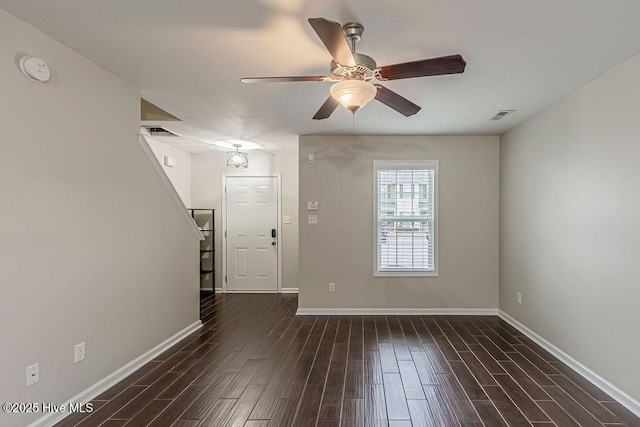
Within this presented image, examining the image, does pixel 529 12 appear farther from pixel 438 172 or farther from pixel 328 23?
pixel 438 172

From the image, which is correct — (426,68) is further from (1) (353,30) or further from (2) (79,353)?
(2) (79,353)

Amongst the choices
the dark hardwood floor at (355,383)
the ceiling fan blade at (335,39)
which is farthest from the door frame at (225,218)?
the ceiling fan blade at (335,39)

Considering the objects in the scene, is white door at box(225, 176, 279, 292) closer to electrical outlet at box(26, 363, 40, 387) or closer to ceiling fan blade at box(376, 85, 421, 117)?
ceiling fan blade at box(376, 85, 421, 117)

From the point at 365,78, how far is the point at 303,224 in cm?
274

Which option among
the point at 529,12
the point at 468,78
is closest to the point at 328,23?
the point at 529,12

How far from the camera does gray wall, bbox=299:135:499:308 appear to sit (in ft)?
14.9

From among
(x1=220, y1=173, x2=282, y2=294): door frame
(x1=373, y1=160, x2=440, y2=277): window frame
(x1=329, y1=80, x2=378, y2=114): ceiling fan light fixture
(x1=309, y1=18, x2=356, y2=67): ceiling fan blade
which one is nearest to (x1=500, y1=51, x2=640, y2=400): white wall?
(x1=373, y1=160, x2=440, y2=277): window frame

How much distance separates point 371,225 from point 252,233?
7.72 feet

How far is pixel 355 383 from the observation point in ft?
8.73

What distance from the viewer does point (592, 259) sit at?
2.76m

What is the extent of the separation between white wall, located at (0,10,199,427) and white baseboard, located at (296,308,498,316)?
1996 mm

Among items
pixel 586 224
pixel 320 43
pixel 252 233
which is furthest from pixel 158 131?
pixel 586 224

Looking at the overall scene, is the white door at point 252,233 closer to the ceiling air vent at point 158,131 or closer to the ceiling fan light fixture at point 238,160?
the ceiling fan light fixture at point 238,160

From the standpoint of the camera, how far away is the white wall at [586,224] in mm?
2389
